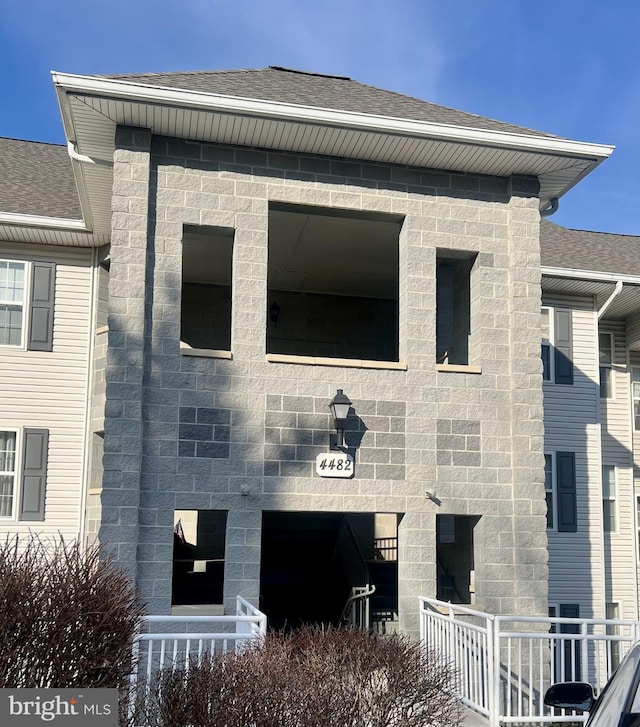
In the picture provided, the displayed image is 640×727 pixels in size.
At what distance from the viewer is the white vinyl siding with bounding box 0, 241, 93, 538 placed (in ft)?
41.7

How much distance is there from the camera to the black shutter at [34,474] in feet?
41.1

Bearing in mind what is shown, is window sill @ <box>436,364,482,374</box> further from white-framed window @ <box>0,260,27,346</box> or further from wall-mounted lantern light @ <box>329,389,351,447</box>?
white-framed window @ <box>0,260,27,346</box>

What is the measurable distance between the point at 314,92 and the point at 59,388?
5.59 meters

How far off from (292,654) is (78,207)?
9.05 m

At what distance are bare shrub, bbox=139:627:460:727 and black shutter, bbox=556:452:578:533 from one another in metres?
9.41

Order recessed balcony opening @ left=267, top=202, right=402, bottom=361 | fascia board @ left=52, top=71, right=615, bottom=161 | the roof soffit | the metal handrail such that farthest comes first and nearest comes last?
1. recessed balcony opening @ left=267, top=202, right=402, bottom=361
2. the metal handrail
3. the roof soffit
4. fascia board @ left=52, top=71, right=615, bottom=161

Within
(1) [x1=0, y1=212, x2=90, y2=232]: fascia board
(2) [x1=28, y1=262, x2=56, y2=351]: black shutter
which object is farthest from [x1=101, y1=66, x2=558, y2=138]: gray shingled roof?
(2) [x1=28, y1=262, x2=56, y2=351]: black shutter

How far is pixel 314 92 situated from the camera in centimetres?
1062

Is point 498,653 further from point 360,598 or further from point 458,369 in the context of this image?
point 360,598

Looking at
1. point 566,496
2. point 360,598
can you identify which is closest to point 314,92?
point 360,598

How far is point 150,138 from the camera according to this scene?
960 cm

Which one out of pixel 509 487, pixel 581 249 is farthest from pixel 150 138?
pixel 581 249

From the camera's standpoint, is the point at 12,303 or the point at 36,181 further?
the point at 36,181

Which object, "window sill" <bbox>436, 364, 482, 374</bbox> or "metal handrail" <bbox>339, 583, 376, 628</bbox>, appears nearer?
"window sill" <bbox>436, 364, 482, 374</bbox>
